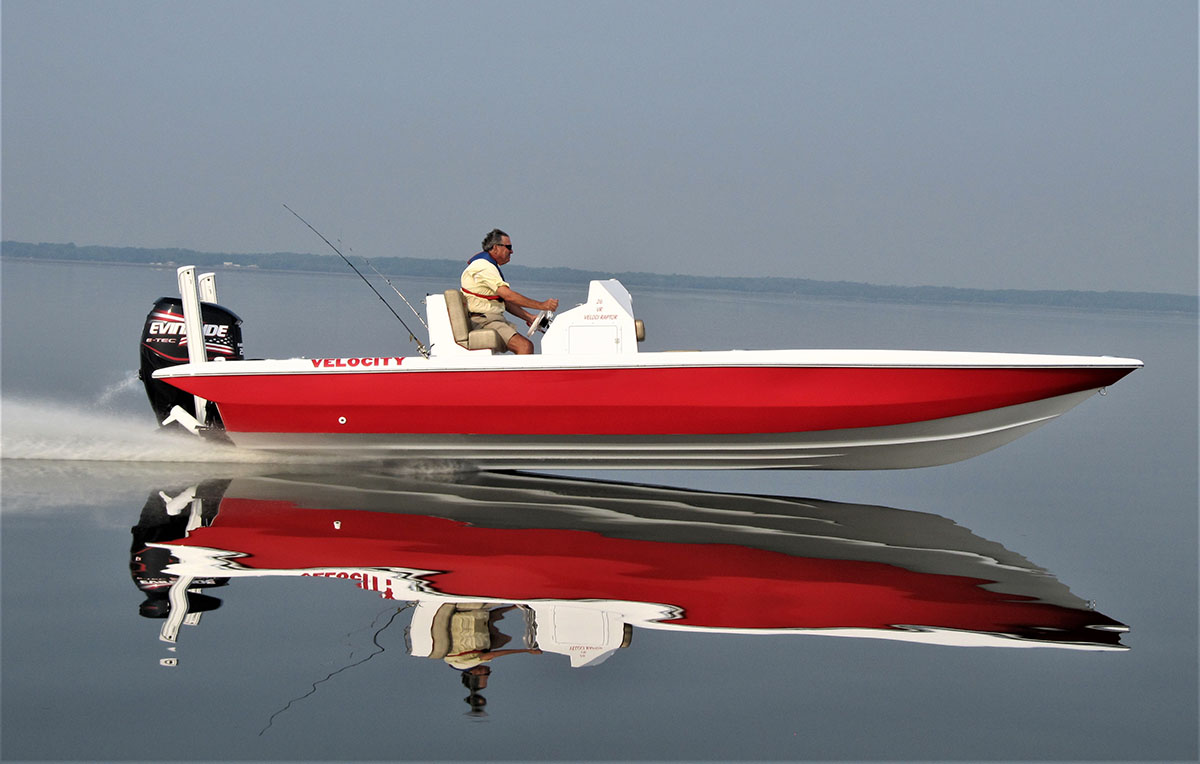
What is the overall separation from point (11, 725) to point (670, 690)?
212 cm

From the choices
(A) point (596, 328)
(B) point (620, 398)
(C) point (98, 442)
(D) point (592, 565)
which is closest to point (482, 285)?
(A) point (596, 328)

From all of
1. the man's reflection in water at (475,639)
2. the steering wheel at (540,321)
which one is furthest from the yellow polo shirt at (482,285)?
the man's reflection in water at (475,639)

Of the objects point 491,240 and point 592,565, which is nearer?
point 592,565

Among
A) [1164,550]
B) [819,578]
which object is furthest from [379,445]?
[1164,550]

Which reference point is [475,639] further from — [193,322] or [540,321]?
[193,322]

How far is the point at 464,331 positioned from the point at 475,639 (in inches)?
137

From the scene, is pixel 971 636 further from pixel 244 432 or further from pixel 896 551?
pixel 244 432

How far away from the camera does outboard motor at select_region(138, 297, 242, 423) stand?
7656 millimetres

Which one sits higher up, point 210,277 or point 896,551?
→ point 210,277

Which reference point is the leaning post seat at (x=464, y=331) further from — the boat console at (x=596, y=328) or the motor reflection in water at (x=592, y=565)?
the motor reflection in water at (x=592, y=565)

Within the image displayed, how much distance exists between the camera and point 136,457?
25.3 ft

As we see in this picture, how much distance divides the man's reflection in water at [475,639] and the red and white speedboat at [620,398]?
2.57 meters

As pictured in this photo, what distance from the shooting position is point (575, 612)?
4316mm

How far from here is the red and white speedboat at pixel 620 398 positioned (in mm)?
6445
